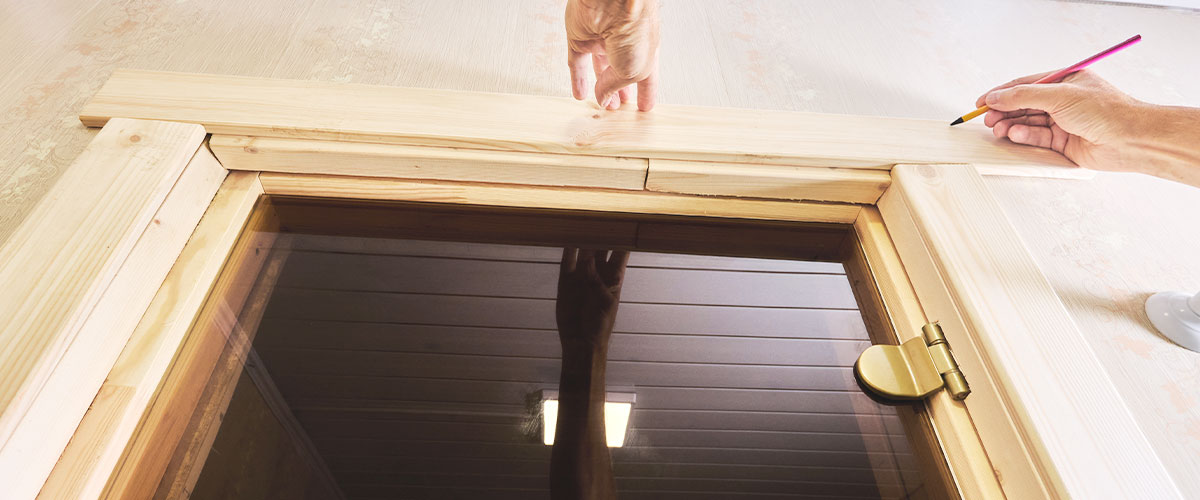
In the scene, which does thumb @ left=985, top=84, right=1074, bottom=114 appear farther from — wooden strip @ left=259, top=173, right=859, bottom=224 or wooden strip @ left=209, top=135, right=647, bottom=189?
wooden strip @ left=209, top=135, right=647, bottom=189

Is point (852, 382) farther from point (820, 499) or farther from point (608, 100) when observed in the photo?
point (608, 100)

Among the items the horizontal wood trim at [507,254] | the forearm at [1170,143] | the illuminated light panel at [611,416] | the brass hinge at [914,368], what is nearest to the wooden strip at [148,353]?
the horizontal wood trim at [507,254]

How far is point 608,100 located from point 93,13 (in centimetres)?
92

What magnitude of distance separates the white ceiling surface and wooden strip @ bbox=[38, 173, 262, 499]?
12cm

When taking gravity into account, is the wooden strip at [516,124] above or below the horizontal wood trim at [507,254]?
above

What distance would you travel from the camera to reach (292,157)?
31.6 inches

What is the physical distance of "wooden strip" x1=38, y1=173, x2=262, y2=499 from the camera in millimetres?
565

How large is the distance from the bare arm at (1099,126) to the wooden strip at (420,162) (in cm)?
57

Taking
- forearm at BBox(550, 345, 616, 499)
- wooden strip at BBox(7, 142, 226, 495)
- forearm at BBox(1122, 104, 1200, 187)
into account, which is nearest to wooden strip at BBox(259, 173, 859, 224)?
wooden strip at BBox(7, 142, 226, 495)

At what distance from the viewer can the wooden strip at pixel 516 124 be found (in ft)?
2.58

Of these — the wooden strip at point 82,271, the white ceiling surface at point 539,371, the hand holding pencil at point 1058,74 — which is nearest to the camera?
the wooden strip at point 82,271

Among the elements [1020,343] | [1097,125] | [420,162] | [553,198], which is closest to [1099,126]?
[1097,125]

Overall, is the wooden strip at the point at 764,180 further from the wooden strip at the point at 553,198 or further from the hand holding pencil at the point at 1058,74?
the hand holding pencil at the point at 1058,74

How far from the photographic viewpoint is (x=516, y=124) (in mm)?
810
